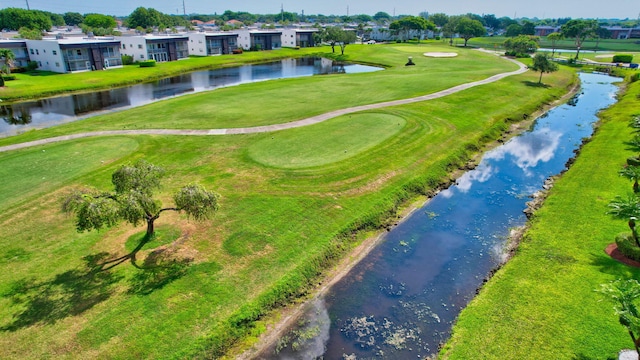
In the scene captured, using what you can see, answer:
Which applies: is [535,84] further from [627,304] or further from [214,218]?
[627,304]

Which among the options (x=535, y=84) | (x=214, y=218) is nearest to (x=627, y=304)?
(x=214, y=218)

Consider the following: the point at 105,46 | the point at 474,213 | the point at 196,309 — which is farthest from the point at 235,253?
the point at 105,46

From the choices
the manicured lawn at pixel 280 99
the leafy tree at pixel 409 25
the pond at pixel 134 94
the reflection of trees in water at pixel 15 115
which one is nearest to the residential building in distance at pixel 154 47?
the pond at pixel 134 94

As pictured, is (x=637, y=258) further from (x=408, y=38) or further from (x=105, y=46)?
(x=408, y=38)

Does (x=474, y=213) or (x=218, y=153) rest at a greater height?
(x=218, y=153)

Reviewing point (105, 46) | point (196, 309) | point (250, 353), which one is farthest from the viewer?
point (105, 46)

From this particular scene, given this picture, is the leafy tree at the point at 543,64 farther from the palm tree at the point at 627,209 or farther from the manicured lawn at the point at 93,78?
the manicured lawn at the point at 93,78

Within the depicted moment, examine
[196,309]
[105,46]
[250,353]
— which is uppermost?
[105,46]
